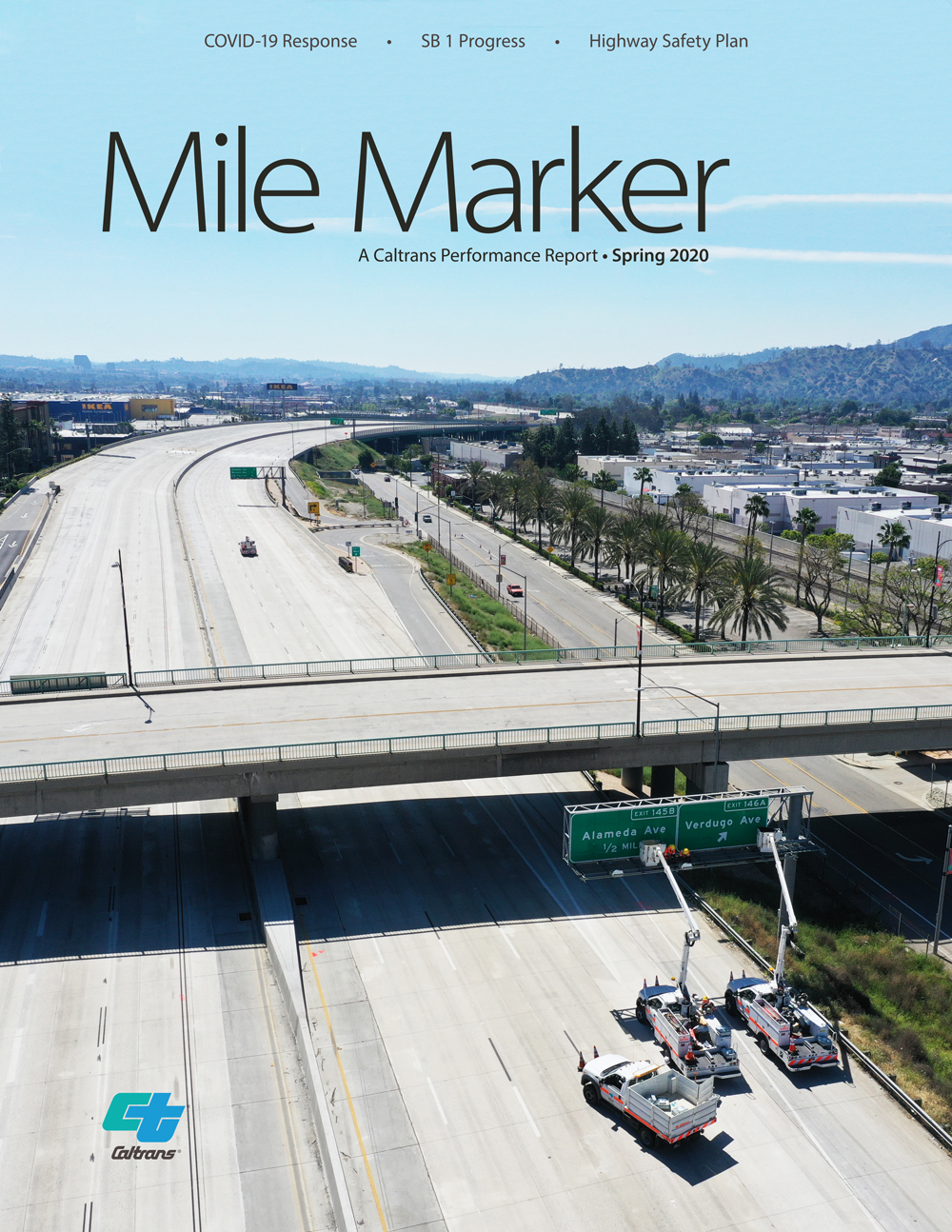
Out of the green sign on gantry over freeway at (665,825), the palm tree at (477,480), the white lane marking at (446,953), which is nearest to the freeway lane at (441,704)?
the green sign on gantry over freeway at (665,825)

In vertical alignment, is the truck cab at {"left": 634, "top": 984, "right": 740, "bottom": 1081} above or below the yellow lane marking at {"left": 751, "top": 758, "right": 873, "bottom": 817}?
above

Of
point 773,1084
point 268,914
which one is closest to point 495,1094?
point 773,1084

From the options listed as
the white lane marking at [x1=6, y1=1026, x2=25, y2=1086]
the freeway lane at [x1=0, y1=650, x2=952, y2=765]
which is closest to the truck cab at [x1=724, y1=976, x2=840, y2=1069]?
the freeway lane at [x1=0, y1=650, x2=952, y2=765]

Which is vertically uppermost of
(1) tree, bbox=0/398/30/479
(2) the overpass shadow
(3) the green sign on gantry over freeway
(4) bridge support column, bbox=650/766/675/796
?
(1) tree, bbox=0/398/30/479

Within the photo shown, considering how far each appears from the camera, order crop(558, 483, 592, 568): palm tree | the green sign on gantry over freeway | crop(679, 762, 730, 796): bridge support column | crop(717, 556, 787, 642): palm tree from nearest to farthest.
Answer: the green sign on gantry over freeway → crop(679, 762, 730, 796): bridge support column → crop(717, 556, 787, 642): palm tree → crop(558, 483, 592, 568): palm tree

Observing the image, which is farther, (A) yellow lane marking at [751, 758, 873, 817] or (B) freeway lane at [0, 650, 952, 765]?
(A) yellow lane marking at [751, 758, 873, 817]

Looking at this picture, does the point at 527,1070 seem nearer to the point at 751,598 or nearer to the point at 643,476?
the point at 751,598

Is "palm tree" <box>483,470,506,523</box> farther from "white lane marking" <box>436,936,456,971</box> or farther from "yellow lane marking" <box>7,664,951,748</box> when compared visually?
"white lane marking" <box>436,936,456,971</box>
